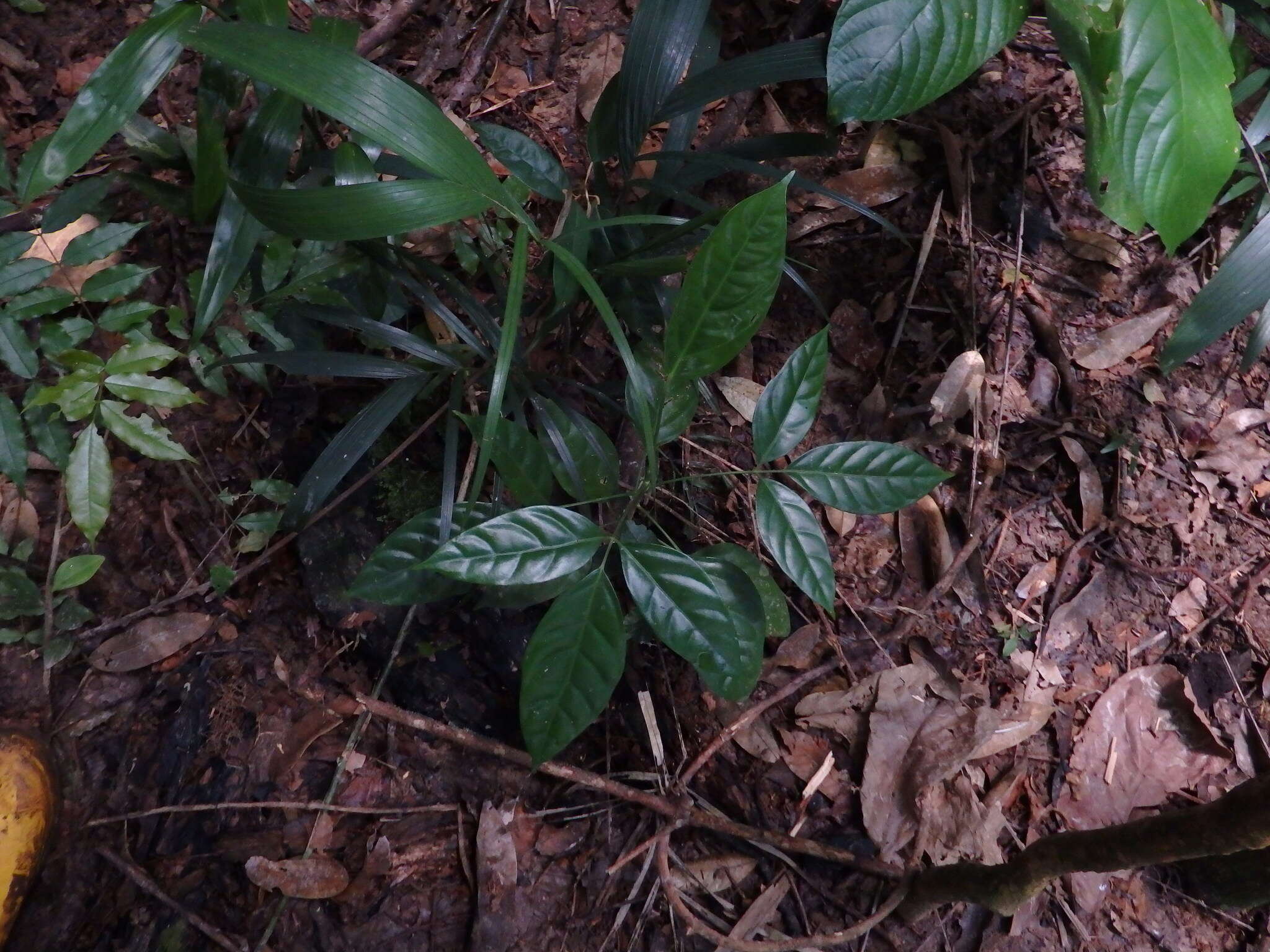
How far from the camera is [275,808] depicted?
1266 mm

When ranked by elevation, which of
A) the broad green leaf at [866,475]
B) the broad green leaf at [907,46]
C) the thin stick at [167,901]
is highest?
the broad green leaf at [907,46]

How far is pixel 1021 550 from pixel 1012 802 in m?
0.48

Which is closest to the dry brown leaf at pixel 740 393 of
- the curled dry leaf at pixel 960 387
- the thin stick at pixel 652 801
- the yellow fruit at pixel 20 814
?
the curled dry leaf at pixel 960 387

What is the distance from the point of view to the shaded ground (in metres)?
1.23

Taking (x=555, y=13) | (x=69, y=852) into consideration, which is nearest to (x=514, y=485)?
(x=69, y=852)

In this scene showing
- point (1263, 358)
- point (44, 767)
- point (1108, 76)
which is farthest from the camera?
point (1263, 358)

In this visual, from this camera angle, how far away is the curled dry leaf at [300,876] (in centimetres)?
119

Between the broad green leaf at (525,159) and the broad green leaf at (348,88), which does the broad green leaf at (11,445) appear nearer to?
the broad green leaf at (348,88)

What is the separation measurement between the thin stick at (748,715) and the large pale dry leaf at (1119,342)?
898 mm

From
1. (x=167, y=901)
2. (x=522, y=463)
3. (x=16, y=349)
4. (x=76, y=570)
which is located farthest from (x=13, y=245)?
(x=167, y=901)

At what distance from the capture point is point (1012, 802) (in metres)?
1.34

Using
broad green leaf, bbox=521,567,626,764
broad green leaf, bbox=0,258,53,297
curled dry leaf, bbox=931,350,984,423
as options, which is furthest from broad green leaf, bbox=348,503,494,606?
curled dry leaf, bbox=931,350,984,423

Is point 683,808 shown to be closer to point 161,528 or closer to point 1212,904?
point 1212,904

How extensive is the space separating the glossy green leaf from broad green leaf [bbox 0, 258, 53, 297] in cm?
52
